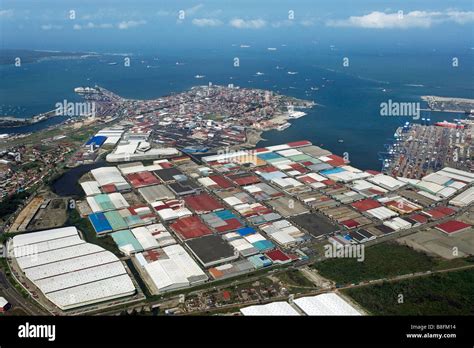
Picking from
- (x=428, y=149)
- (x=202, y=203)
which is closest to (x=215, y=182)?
(x=202, y=203)

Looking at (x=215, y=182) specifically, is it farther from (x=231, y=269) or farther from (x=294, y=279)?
(x=294, y=279)

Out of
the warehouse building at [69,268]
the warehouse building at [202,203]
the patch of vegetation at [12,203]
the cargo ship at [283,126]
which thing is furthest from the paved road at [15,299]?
the cargo ship at [283,126]

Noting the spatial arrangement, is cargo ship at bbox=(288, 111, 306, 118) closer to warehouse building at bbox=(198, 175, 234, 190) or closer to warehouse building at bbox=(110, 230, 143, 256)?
warehouse building at bbox=(198, 175, 234, 190)

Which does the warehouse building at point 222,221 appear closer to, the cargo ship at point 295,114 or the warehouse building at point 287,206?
the warehouse building at point 287,206

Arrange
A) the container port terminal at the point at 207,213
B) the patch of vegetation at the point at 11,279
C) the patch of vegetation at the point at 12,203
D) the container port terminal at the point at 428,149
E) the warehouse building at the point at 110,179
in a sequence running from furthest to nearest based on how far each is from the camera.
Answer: the container port terminal at the point at 428,149, the warehouse building at the point at 110,179, the patch of vegetation at the point at 12,203, the container port terminal at the point at 207,213, the patch of vegetation at the point at 11,279
